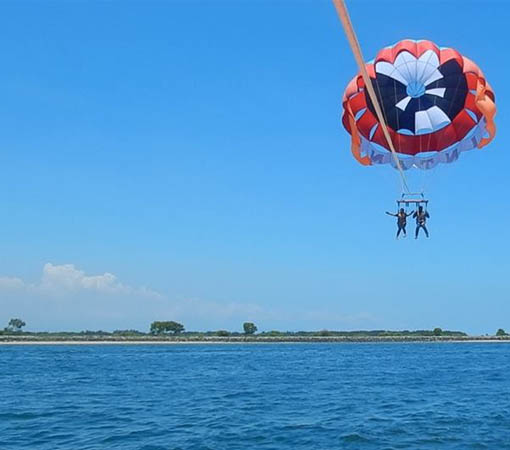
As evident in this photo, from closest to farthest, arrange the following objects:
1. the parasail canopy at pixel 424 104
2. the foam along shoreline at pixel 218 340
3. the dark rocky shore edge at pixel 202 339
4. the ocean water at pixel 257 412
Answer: the ocean water at pixel 257 412, the parasail canopy at pixel 424 104, the foam along shoreline at pixel 218 340, the dark rocky shore edge at pixel 202 339

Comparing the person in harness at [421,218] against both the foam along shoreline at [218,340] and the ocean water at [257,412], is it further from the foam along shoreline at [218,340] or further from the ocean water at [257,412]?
the foam along shoreline at [218,340]

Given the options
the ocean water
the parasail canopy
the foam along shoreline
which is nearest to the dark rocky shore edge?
the foam along shoreline

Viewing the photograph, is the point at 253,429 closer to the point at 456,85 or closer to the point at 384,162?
the point at 384,162

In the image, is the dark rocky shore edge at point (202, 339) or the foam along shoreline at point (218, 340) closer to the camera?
the foam along shoreline at point (218, 340)

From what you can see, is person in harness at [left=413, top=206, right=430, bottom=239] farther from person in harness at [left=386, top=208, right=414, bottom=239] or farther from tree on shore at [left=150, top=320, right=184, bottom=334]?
tree on shore at [left=150, top=320, right=184, bottom=334]

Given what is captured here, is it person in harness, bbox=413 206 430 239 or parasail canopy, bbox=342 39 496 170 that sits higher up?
parasail canopy, bbox=342 39 496 170

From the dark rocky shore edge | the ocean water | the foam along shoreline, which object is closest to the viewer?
the ocean water

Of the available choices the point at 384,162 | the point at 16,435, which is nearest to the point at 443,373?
the point at 384,162

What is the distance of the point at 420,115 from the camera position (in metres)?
21.8

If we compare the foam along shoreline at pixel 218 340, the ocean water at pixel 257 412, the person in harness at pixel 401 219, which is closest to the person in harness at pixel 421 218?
the person in harness at pixel 401 219

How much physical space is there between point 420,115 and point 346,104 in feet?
9.49

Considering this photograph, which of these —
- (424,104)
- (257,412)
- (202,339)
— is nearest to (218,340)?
(202,339)

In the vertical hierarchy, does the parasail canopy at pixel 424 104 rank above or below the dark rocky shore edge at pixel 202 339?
above

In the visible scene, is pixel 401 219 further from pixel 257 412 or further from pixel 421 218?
pixel 257 412
